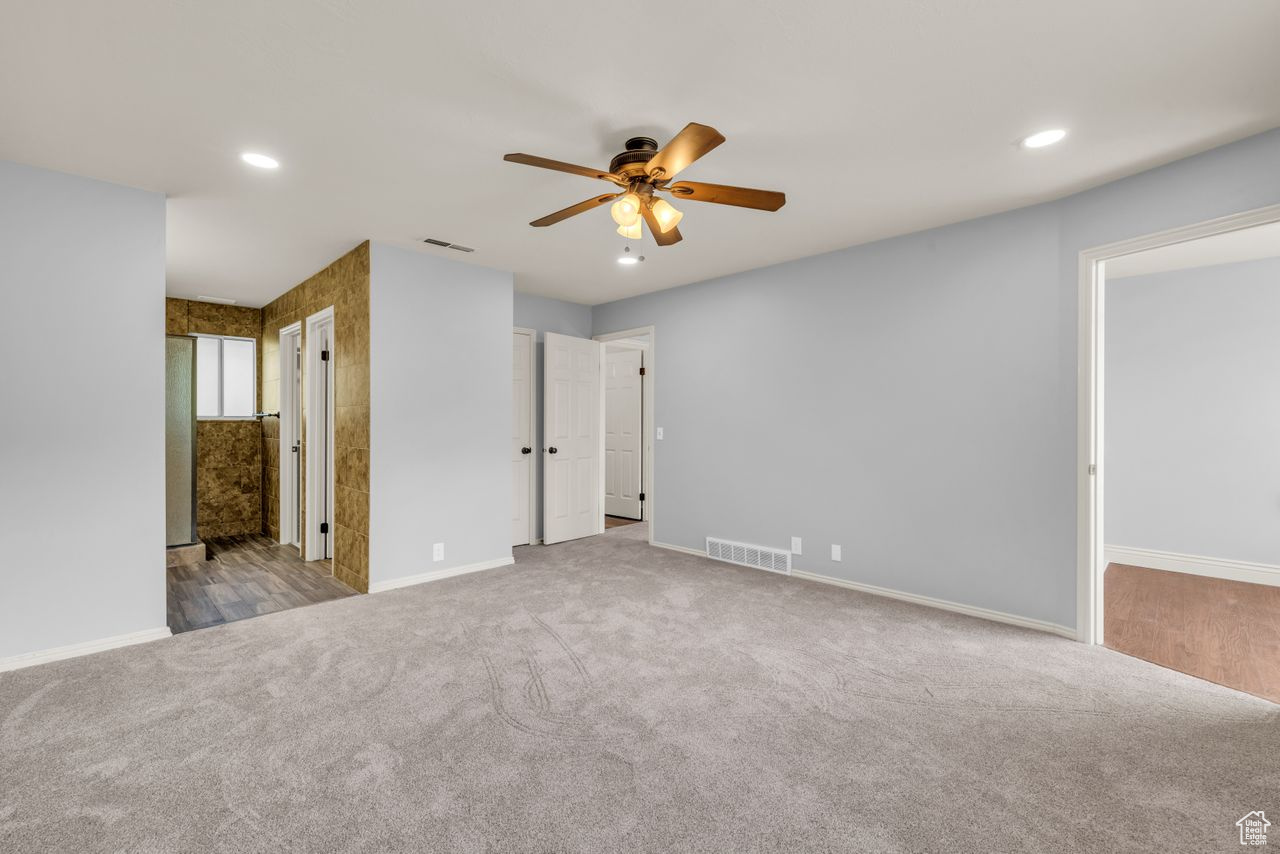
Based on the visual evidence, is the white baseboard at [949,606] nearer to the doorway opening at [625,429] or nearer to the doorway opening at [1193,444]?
the doorway opening at [1193,444]

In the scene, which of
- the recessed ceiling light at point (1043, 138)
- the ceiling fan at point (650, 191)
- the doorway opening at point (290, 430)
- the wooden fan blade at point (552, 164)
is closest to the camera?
the wooden fan blade at point (552, 164)

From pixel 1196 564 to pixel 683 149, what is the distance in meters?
5.55

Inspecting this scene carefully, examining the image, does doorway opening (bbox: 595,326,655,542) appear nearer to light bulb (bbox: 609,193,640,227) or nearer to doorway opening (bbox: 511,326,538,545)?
doorway opening (bbox: 511,326,538,545)

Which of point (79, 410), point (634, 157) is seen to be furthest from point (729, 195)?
point (79, 410)

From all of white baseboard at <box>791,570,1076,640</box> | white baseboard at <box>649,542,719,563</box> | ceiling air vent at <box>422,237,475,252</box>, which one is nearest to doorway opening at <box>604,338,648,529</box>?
white baseboard at <box>649,542,719,563</box>

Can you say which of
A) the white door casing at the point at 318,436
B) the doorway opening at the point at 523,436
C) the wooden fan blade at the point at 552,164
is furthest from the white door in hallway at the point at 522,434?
the wooden fan blade at the point at 552,164

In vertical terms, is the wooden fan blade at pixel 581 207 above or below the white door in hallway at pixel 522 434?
above

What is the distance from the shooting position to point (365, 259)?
13.4 feet

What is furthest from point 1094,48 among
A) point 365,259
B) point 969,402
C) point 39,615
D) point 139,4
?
point 39,615

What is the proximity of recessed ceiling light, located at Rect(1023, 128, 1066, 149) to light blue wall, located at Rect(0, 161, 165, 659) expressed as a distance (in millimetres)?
4564

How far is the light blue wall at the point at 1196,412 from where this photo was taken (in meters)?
4.30

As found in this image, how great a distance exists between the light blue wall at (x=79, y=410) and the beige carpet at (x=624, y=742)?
1.09ft

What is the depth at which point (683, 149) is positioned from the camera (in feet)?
6.68

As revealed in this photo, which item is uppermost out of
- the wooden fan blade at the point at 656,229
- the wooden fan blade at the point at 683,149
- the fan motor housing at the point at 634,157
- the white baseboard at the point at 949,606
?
the fan motor housing at the point at 634,157
